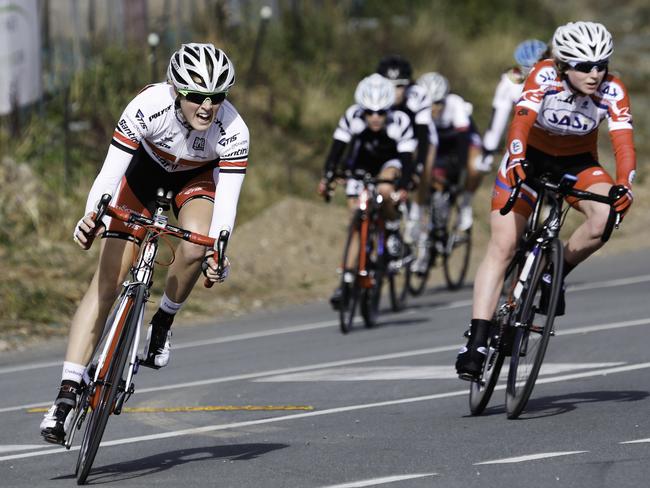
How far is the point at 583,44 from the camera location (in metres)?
7.63

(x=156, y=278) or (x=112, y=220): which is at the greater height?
(x=112, y=220)

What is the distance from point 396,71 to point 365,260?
2.41m

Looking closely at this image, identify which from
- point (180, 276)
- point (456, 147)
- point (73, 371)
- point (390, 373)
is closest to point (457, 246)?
point (456, 147)

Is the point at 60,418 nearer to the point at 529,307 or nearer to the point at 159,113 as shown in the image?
the point at 159,113

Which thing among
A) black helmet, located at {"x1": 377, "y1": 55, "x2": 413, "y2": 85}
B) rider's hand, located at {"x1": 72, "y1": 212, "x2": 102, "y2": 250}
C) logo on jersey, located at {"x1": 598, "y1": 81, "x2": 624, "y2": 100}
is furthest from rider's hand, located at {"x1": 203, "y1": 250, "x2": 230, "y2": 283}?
black helmet, located at {"x1": 377, "y1": 55, "x2": 413, "y2": 85}

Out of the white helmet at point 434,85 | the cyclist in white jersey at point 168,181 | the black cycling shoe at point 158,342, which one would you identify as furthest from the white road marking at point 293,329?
the cyclist in white jersey at point 168,181

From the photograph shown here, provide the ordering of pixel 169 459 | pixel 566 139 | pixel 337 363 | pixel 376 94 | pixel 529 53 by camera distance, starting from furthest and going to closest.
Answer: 1. pixel 529 53
2. pixel 376 94
3. pixel 337 363
4. pixel 566 139
5. pixel 169 459

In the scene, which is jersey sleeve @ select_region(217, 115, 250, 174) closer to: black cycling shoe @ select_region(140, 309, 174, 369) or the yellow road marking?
black cycling shoe @ select_region(140, 309, 174, 369)

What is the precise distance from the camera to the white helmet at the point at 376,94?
1260 cm

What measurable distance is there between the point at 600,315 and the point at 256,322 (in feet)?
11.4

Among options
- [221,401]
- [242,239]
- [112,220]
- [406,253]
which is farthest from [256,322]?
[112,220]

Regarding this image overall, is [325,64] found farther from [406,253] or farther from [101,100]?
[406,253]

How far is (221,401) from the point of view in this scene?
9.13 meters

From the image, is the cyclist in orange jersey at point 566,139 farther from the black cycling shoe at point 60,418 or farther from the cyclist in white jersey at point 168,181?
the black cycling shoe at point 60,418
